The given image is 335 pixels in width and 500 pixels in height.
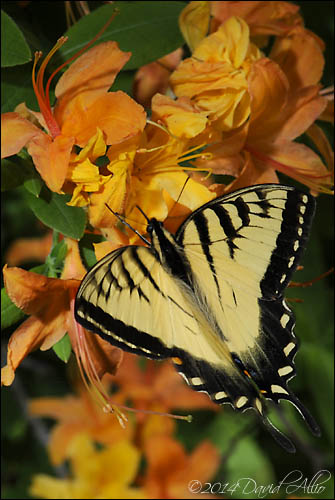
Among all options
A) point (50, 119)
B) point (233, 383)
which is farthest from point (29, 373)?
point (50, 119)

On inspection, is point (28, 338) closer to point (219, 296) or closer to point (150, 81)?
point (219, 296)

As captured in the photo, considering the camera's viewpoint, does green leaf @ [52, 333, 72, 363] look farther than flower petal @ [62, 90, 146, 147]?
Yes

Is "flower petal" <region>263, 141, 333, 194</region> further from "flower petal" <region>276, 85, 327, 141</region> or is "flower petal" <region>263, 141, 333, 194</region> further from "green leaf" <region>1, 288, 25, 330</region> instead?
"green leaf" <region>1, 288, 25, 330</region>

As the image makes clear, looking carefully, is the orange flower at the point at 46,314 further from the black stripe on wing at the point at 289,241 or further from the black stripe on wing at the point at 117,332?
the black stripe on wing at the point at 289,241

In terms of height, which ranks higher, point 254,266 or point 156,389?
point 254,266

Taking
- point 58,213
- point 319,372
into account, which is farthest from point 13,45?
point 319,372

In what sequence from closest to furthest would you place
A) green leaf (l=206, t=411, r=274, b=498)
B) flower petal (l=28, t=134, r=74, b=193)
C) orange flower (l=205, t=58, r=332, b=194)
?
flower petal (l=28, t=134, r=74, b=193) → orange flower (l=205, t=58, r=332, b=194) → green leaf (l=206, t=411, r=274, b=498)

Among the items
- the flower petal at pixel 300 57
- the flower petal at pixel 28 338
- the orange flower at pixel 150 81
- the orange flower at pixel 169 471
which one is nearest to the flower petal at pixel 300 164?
the flower petal at pixel 300 57

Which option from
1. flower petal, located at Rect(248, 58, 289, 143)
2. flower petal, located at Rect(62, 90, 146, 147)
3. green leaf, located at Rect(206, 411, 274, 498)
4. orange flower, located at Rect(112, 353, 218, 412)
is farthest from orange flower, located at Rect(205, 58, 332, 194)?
green leaf, located at Rect(206, 411, 274, 498)
